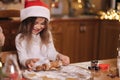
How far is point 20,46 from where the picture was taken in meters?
1.81

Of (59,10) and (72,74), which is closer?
(72,74)

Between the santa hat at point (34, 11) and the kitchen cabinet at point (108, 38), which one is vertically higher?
the santa hat at point (34, 11)

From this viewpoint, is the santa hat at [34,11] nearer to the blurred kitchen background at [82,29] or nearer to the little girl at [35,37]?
the little girl at [35,37]

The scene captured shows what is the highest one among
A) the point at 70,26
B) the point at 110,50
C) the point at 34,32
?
the point at 34,32

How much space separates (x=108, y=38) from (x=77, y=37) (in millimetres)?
399

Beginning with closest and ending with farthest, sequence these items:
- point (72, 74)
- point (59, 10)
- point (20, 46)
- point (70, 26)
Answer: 1. point (72, 74)
2. point (20, 46)
3. point (70, 26)
4. point (59, 10)

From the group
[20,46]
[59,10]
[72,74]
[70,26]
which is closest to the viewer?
[72,74]

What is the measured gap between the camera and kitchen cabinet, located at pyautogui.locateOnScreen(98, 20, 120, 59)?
11.6 ft

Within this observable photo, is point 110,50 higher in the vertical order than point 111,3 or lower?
lower

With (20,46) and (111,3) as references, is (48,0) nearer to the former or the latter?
(111,3)

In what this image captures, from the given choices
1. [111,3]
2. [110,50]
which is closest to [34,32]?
[110,50]

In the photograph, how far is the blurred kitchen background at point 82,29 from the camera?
11.3 ft

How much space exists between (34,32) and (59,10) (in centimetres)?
203

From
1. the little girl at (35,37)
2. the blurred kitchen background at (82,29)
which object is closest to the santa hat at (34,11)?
the little girl at (35,37)
